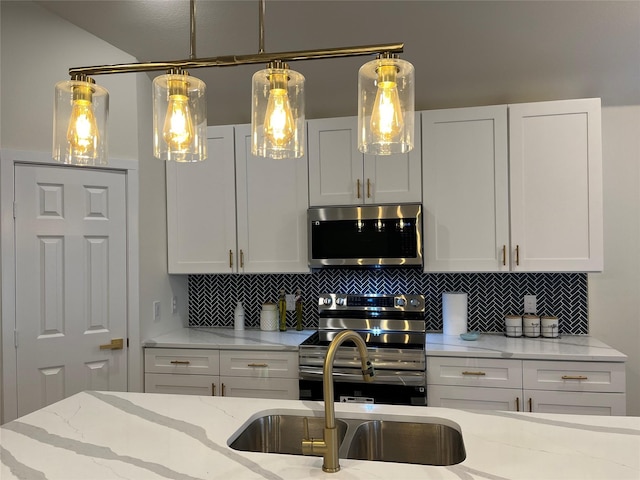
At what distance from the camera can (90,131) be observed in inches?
52.2

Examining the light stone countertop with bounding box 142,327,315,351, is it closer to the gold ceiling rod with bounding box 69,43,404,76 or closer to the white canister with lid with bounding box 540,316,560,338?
the white canister with lid with bounding box 540,316,560,338

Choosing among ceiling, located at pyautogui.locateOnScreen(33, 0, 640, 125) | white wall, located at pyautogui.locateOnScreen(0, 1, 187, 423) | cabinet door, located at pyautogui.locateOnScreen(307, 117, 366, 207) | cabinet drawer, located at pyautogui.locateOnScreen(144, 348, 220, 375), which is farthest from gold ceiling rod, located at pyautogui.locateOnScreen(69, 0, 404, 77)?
cabinet drawer, located at pyautogui.locateOnScreen(144, 348, 220, 375)

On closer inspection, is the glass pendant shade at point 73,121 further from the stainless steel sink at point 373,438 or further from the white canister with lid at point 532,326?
the white canister with lid at point 532,326

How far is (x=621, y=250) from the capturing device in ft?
10.6

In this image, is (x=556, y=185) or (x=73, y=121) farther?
(x=556, y=185)

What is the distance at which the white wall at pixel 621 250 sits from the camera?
3.20 m

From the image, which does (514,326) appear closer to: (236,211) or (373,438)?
(373,438)

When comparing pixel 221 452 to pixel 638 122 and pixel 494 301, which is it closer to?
pixel 494 301

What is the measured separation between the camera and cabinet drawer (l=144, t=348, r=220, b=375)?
10.2ft

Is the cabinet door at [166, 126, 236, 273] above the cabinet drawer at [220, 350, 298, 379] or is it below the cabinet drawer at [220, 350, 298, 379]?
above

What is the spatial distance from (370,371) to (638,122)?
289 cm

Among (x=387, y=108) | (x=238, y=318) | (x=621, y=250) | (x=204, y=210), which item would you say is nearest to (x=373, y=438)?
(x=387, y=108)

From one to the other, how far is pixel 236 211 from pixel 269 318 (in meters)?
0.80

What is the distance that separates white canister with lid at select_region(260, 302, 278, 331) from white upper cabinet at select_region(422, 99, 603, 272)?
1168 mm
